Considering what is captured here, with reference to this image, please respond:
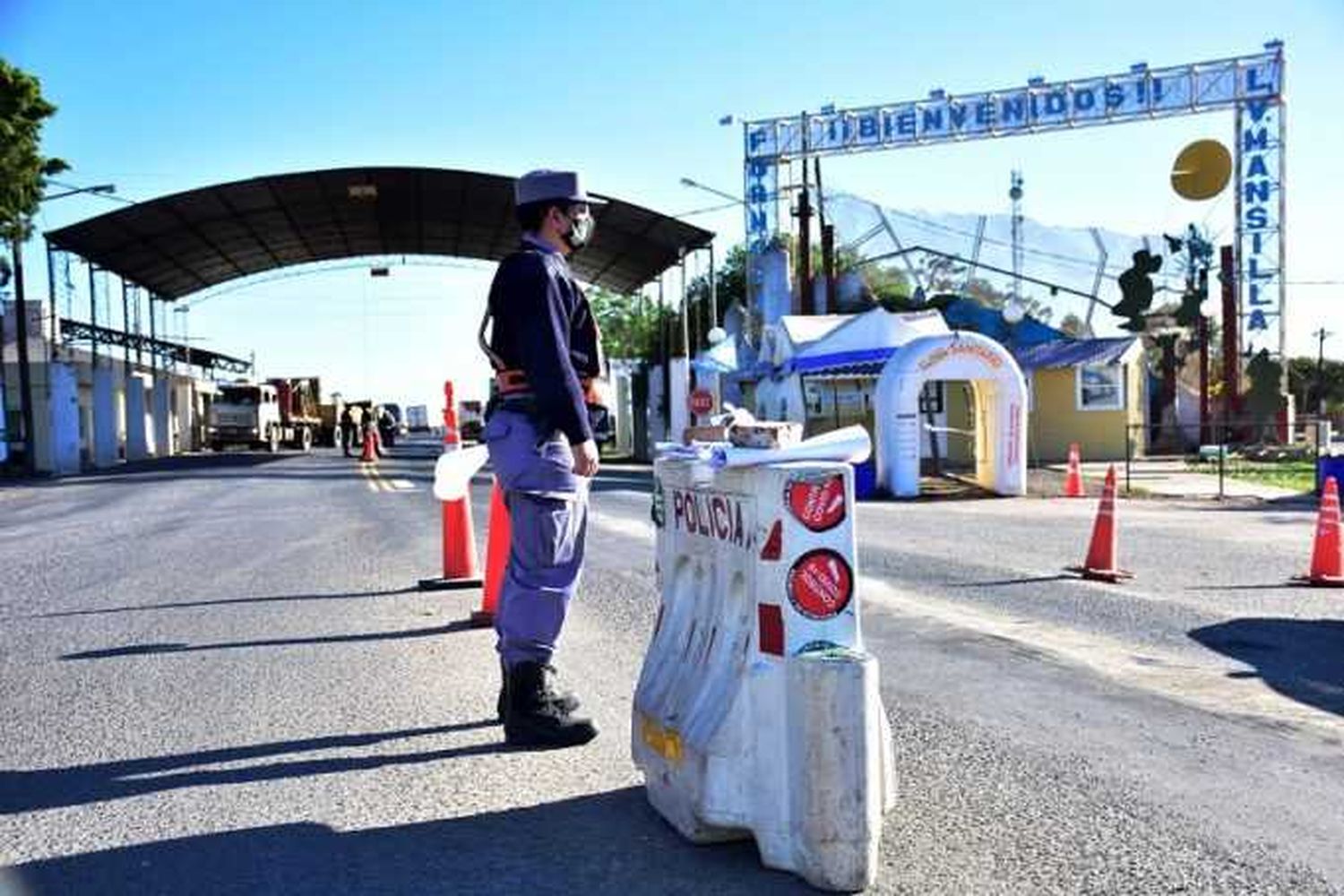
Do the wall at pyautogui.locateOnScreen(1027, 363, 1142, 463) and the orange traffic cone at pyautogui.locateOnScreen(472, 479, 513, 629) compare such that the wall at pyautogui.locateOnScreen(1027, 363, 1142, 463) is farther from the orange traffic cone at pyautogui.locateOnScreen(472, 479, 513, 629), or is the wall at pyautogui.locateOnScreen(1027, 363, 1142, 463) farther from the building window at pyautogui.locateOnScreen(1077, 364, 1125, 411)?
the orange traffic cone at pyautogui.locateOnScreen(472, 479, 513, 629)

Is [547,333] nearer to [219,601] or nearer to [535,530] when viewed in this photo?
[535,530]

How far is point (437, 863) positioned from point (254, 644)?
390 centimetres

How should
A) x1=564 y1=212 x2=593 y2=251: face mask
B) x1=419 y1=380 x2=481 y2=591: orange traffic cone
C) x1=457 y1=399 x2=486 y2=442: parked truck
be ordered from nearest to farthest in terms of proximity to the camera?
x1=564 y1=212 x2=593 y2=251: face mask → x1=419 y1=380 x2=481 y2=591: orange traffic cone → x1=457 y1=399 x2=486 y2=442: parked truck

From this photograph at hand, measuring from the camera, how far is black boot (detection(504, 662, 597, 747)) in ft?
15.6

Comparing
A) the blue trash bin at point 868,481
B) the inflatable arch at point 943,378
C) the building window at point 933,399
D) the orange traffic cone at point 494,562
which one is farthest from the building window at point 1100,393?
the orange traffic cone at point 494,562

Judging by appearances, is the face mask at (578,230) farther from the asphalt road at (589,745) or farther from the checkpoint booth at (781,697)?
the asphalt road at (589,745)

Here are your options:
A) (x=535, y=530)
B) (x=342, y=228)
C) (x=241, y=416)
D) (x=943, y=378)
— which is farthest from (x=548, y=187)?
(x=241, y=416)

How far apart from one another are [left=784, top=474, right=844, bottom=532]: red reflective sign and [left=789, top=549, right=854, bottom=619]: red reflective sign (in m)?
0.08

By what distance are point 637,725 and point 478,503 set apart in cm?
1485

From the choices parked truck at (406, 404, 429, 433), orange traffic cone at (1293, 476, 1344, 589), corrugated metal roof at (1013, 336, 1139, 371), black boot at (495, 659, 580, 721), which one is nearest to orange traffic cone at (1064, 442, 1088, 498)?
orange traffic cone at (1293, 476, 1344, 589)

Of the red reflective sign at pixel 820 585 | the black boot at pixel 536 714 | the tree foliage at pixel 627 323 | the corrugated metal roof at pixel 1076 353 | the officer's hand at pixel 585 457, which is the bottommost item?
the black boot at pixel 536 714

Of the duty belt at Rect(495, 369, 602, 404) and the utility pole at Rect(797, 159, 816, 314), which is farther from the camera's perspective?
the utility pole at Rect(797, 159, 816, 314)

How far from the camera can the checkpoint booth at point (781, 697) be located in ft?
11.0

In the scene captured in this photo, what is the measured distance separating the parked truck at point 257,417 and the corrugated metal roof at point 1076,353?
33.6 metres
